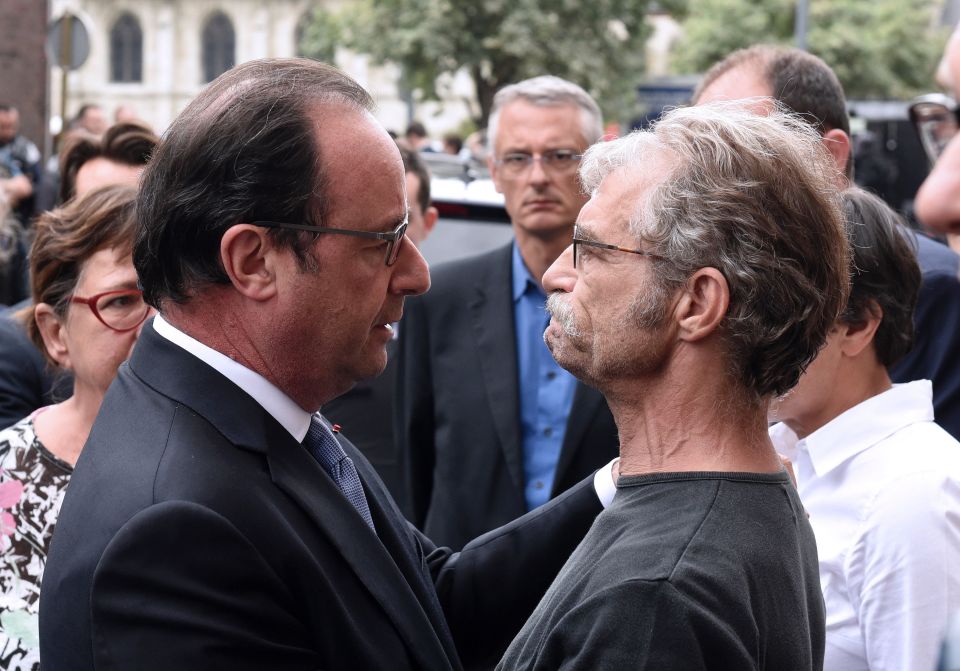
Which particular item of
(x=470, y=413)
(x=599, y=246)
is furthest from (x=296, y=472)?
(x=470, y=413)

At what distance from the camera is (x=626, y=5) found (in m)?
32.1

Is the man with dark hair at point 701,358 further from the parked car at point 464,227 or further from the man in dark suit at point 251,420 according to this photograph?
the parked car at point 464,227

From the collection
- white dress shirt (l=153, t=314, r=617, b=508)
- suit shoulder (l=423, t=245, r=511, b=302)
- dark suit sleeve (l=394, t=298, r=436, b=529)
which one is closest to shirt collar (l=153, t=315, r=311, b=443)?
white dress shirt (l=153, t=314, r=617, b=508)

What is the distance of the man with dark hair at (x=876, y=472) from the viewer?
2.37 m

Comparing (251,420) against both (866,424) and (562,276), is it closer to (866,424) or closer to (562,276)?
(562,276)

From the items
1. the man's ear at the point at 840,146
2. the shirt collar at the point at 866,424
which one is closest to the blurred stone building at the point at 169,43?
the man's ear at the point at 840,146

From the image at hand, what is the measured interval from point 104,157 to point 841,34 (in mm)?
41792

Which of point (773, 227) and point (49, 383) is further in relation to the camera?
point (49, 383)

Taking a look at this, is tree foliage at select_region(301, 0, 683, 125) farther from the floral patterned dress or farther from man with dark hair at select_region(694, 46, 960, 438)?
the floral patterned dress

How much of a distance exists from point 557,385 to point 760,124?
2036mm

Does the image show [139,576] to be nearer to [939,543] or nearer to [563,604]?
[563,604]

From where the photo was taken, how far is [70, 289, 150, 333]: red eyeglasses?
3.04 m

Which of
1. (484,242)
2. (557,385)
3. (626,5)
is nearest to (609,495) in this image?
(557,385)

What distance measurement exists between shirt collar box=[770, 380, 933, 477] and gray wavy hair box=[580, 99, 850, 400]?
2.08ft
